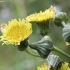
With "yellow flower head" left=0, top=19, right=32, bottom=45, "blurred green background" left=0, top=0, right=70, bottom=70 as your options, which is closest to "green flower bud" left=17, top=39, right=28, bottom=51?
"yellow flower head" left=0, top=19, right=32, bottom=45

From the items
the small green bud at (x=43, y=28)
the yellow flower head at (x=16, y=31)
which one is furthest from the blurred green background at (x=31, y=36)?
the yellow flower head at (x=16, y=31)

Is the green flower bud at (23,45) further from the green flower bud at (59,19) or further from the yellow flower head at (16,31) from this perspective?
the green flower bud at (59,19)

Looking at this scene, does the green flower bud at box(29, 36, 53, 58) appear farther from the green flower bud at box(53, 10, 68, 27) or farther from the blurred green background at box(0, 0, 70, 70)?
the blurred green background at box(0, 0, 70, 70)

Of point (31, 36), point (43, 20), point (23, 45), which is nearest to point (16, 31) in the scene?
point (23, 45)

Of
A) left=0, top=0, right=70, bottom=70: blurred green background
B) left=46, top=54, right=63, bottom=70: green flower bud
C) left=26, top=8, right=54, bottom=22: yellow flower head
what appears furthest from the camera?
left=0, top=0, right=70, bottom=70: blurred green background

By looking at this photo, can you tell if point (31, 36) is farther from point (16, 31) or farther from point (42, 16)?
point (16, 31)
